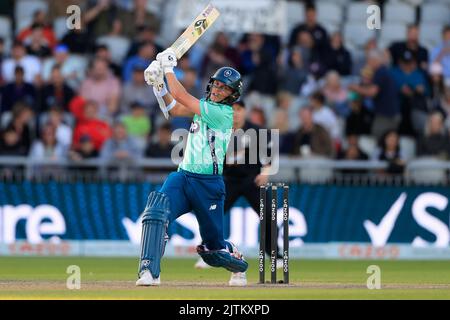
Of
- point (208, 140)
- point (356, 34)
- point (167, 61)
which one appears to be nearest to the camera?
point (167, 61)

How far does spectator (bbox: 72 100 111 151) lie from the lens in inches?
781

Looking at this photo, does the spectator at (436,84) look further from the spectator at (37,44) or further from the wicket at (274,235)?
the wicket at (274,235)

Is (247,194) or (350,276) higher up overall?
(247,194)

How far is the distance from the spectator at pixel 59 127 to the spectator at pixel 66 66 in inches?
38.8

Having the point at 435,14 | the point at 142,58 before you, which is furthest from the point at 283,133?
the point at 435,14

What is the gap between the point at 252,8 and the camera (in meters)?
20.2

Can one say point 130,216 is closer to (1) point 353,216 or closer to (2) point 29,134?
(2) point 29,134

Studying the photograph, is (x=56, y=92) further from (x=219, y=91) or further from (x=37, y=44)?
(x=219, y=91)

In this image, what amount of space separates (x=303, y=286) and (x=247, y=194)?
352 cm

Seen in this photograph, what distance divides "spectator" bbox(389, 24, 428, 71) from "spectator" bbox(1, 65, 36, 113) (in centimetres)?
619

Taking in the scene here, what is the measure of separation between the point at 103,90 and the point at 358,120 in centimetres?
421

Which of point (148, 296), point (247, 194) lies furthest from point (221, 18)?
point (148, 296)

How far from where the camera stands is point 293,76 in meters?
21.1

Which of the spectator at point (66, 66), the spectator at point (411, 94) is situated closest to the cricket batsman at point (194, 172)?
the spectator at point (66, 66)
